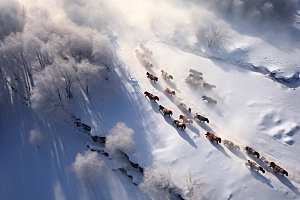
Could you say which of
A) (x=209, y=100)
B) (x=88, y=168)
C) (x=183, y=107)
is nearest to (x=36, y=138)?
(x=88, y=168)

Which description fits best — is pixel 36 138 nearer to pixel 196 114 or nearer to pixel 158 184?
pixel 158 184

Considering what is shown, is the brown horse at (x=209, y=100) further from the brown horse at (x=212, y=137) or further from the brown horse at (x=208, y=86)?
the brown horse at (x=212, y=137)

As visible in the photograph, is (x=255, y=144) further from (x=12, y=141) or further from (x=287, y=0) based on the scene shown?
(x=287, y=0)

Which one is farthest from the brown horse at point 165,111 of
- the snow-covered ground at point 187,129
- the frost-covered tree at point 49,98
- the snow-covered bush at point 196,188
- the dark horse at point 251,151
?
the frost-covered tree at point 49,98

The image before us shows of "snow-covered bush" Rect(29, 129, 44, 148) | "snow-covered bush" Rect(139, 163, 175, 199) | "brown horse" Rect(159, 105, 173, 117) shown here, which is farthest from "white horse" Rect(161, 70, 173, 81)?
"snow-covered bush" Rect(29, 129, 44, 148)

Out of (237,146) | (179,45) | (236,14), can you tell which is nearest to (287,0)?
(236,14)

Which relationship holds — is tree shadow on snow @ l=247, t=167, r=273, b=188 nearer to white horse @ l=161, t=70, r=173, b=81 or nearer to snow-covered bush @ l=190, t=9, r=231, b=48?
white horse @ l=161, t=70, r=173, b=81
